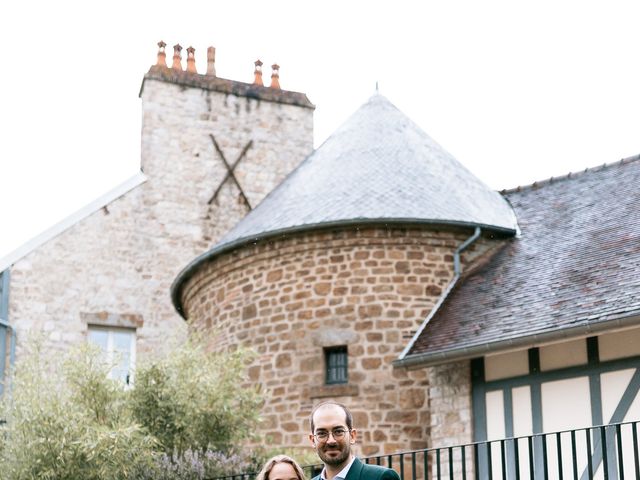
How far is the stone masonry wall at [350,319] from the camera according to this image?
13648mm

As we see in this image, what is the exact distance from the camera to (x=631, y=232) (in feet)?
42.8

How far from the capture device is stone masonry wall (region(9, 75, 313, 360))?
18375 mm

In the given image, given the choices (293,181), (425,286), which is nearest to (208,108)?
(293,181)

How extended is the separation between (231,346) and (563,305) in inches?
187

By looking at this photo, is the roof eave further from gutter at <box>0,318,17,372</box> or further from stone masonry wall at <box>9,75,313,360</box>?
gutter at <box>0,318,17,372</box>

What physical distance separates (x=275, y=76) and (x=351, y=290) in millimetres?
8155

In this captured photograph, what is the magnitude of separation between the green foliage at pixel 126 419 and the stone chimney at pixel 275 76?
342 inches

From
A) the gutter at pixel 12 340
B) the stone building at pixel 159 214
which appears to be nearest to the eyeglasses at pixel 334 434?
the stone building at pixel 159 214

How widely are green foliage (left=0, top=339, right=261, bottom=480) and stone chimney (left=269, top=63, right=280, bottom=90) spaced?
867 cm

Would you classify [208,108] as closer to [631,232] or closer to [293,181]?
[293,181]

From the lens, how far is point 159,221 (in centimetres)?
1944

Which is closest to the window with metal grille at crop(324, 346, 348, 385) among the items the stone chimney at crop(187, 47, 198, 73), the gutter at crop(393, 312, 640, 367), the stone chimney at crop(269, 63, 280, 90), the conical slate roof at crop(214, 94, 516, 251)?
the gutter at crop(393, 312, 640, 367)

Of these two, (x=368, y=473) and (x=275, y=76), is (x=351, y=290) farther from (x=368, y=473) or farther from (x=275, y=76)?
(x=368, y=473)

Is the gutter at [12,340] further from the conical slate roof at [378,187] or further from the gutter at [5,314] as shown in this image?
the conical slate roof at [378,187]
